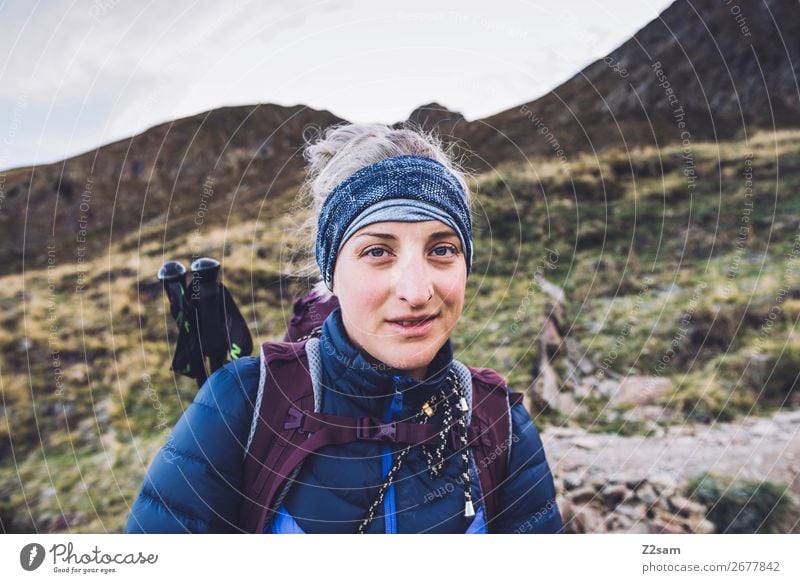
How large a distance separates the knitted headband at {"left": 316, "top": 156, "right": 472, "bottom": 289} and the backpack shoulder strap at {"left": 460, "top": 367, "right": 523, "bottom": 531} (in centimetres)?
41

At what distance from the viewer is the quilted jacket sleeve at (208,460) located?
139 cm

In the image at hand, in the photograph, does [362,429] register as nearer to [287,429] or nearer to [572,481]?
[287,429]

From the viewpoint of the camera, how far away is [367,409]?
1.52m

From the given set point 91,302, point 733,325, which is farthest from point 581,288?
point 91,302

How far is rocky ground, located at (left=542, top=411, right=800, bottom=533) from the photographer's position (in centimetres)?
235

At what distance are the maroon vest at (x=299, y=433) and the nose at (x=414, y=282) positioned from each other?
0.31 meters

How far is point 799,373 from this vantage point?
8.84 feet

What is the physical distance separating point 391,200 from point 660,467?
1.80 m

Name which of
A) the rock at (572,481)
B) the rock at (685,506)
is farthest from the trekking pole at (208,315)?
the rock at (685,506)

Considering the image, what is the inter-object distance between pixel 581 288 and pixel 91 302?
10.4ft

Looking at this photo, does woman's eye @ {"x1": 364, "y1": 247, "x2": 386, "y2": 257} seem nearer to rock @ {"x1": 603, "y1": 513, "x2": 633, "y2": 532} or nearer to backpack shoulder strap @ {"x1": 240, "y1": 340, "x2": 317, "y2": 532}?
backpack shoulder strap @ {"x1": 240, "y1": 340, "x2": 317, "y2": 532}

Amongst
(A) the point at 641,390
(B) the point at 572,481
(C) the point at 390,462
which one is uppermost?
(C) the point at 390,462

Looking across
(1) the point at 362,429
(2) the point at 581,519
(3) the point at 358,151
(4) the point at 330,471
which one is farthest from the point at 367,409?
(2) the point at 581,519

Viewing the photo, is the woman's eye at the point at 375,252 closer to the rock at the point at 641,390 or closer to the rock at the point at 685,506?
the rock at the point at 685,506
